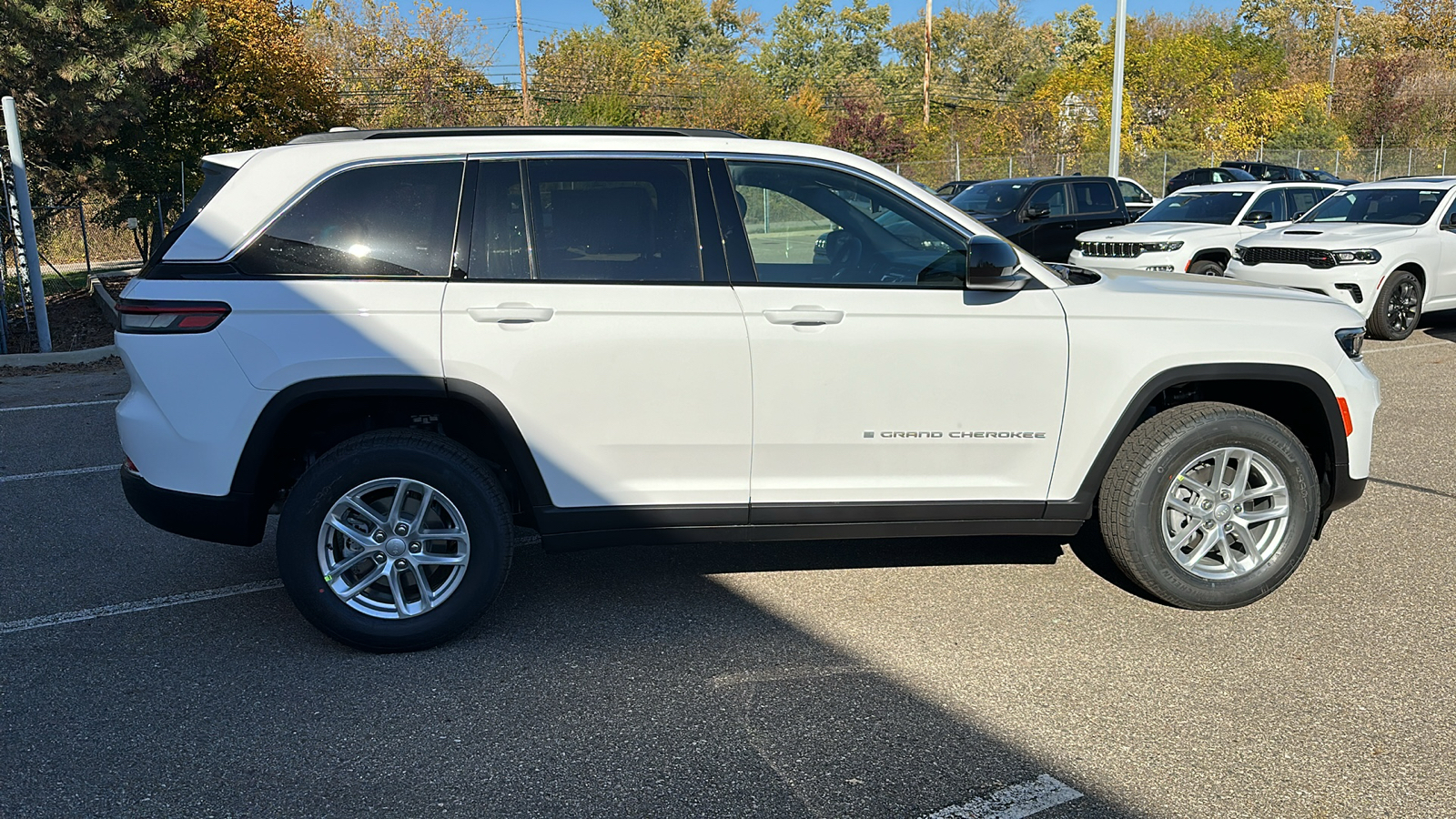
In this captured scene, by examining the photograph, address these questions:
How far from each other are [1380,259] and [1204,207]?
362 cm

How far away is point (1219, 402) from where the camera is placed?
4637mm

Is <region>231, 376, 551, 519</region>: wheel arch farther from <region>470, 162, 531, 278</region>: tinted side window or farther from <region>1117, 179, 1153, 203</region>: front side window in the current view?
<region>1117, 179, 1153, 203</region>: front side window

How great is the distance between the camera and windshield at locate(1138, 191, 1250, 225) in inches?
585

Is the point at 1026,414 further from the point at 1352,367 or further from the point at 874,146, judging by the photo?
the point at 874,146

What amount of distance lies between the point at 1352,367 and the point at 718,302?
8.58 feet

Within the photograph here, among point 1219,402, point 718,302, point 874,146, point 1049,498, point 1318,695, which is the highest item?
point 874,146

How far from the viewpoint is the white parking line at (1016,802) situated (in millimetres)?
3133

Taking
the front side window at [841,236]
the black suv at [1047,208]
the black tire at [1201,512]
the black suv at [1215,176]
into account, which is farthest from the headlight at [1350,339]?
the black suv at [1215,176]

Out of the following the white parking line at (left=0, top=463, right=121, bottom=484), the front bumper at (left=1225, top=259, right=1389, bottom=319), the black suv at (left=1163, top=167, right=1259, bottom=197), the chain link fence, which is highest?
the chain link fence

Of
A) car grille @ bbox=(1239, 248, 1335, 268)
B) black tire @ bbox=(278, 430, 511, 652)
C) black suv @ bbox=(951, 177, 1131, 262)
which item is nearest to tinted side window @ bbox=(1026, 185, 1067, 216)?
black suv @ bbox=(951, 177, 1131, 262)

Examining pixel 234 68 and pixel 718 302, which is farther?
pixel 234 68

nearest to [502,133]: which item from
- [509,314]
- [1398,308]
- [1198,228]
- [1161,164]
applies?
[509,314]

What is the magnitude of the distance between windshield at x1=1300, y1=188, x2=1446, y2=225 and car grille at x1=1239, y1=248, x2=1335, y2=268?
1426 mm

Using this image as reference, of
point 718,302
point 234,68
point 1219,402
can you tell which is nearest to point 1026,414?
point 1219,402
